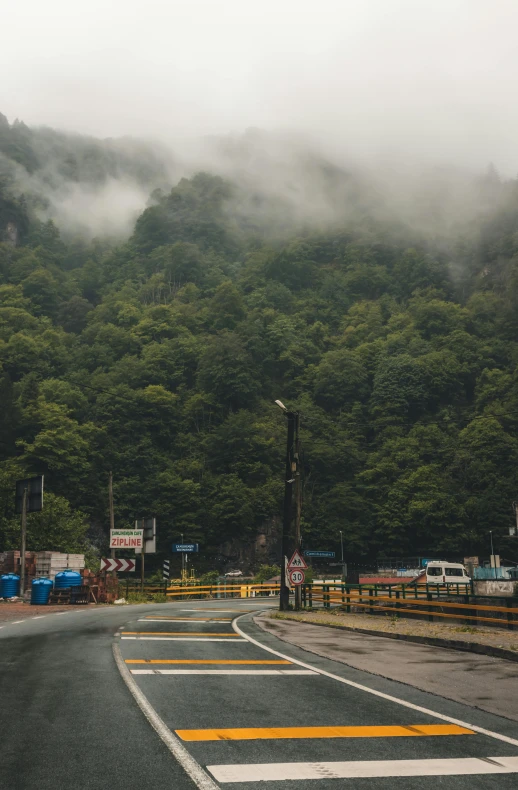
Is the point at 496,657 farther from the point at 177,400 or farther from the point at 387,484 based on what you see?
the point at 177,400

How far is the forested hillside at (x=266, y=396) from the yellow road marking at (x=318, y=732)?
6314 cm

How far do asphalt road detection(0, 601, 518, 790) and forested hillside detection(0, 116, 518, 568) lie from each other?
59.3m

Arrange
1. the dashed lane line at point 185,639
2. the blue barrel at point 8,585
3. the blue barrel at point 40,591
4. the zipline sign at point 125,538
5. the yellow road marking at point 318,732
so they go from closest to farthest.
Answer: the yellow road marking at point 318,732
the dashed lane line at point 185,639
the blue barrel at point 40,591
the blue barrel at point 8,585
the zipline sign at point 125,538

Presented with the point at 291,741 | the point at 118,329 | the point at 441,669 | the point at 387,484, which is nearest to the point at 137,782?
the point at 291,741

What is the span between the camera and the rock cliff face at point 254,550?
105 meters

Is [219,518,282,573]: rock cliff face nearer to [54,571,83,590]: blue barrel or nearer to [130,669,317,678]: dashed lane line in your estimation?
A: [54,571,83,590]: blue barrel

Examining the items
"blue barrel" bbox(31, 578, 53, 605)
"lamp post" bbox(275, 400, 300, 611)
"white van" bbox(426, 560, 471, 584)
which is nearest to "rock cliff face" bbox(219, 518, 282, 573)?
"white van" bbox(426, 560, 471, 584)

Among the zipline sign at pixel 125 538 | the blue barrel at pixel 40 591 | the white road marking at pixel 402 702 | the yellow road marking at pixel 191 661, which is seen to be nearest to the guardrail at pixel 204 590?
the zipline sign at pixel 125 538

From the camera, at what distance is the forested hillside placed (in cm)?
10581

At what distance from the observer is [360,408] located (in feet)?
447

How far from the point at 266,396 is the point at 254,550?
43.4m

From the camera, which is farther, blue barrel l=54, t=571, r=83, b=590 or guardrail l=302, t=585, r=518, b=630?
blue barrel l=54, t=571, r=83, b=590

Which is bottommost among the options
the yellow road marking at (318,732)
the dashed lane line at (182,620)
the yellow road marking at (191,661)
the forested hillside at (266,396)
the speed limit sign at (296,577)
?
the dashed lane line at (182,620)

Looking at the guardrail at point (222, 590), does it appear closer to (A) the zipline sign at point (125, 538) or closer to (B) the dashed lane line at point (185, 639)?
(A) the zipline sign at point (125, 538)
